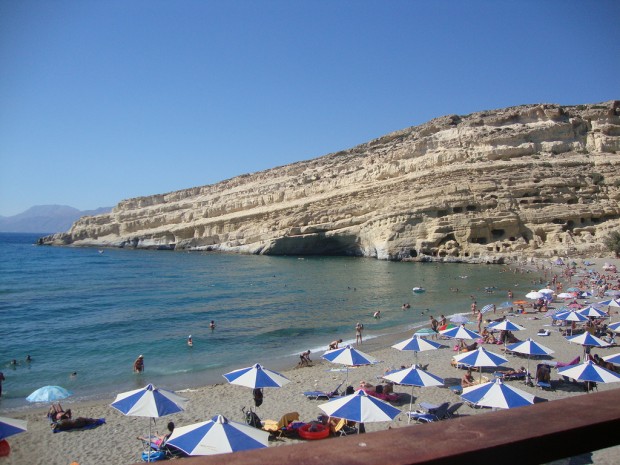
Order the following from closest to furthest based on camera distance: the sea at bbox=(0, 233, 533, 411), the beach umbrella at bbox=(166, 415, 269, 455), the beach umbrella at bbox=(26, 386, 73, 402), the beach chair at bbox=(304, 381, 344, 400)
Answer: the beach umbrella at bbox=(166, 415, 269, 455)
the beach umbrella at bbox=(26, 386, 73, 402)
the beach chair at bbox=(304, 381, 344, 400)
the sea at bbox=(0, 233, 533, 411)

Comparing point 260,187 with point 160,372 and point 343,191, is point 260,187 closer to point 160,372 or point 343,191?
point 343,191

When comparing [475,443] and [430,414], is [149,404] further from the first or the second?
[475,443]

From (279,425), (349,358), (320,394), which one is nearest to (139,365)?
A: (320,394)

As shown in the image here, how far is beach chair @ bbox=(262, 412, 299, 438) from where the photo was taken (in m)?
10.3

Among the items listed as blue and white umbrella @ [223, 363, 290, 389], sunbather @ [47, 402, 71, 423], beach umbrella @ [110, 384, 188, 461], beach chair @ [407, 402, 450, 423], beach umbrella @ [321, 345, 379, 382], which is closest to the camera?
beach umbrella @ [110, 384, 188, 461]

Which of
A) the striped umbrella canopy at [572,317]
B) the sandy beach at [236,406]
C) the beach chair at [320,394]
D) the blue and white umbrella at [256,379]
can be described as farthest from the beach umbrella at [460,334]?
the blue and white umbrella at [256,379]

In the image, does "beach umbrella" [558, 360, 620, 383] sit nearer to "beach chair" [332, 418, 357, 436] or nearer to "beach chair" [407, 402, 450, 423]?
"beach chair" [407, 402, 450, 423]

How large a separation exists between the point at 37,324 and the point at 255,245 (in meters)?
42.3

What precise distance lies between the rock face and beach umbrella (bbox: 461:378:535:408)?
38464mm

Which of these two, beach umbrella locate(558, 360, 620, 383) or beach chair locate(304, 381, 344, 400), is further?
beach chair locate(304, 381, 344, 400)

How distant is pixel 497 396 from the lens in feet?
31.4

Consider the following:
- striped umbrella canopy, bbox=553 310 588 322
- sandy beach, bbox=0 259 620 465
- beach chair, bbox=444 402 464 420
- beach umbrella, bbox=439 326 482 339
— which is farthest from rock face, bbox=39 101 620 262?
beach chair, bbox=444 402 464 420

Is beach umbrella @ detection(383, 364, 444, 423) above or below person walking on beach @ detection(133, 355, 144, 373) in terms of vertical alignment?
above

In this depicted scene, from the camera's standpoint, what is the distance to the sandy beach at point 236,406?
10055mm
